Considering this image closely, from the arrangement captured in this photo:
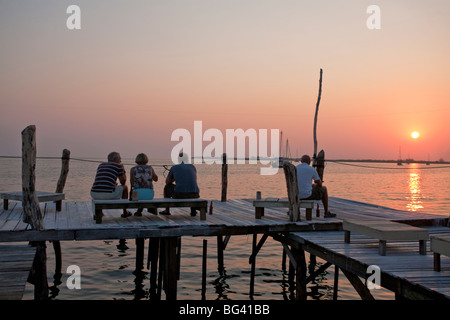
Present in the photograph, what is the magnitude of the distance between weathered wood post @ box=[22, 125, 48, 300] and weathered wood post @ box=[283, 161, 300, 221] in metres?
5.39

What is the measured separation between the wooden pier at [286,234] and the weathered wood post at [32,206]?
0.23 meters

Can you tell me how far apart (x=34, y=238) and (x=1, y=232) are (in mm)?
633

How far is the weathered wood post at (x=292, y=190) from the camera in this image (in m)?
12.2

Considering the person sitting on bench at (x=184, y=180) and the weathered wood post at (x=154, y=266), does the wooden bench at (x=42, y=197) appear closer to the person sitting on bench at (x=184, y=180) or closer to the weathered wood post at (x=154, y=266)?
the weathered wood post at (x=154, y=266)

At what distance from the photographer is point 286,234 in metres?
12.3

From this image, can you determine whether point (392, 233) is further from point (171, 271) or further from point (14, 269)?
point (14, 269)

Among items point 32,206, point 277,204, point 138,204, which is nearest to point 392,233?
point 277,204

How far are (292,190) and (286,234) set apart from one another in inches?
40.1

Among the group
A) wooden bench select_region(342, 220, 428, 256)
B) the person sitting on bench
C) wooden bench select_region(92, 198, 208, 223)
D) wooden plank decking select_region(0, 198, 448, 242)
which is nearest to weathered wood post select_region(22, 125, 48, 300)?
wooden plank decking select_region(0, 198, 448, 242)

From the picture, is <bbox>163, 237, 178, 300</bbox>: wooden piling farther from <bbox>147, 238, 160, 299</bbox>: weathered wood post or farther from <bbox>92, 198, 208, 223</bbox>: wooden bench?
<bbox>147, 238, 160, 299</bbox>: weathered wood post

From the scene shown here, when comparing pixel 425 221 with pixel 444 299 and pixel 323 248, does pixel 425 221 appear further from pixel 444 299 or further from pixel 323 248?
pixel 444 299

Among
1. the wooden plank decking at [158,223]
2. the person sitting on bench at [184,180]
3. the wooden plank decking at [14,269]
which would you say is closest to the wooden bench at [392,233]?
the wooden plank decking at [158,223]

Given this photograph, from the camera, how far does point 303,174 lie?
13.0m
